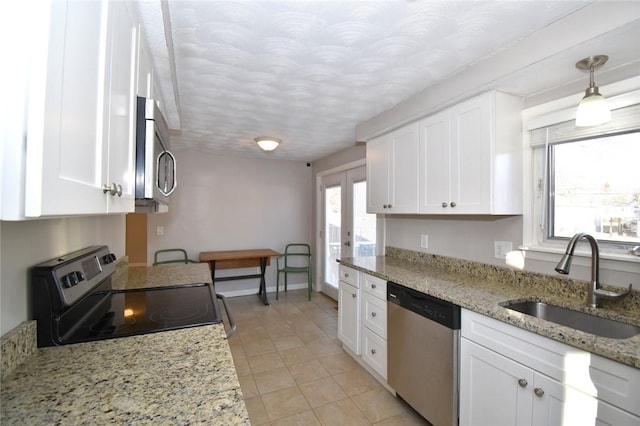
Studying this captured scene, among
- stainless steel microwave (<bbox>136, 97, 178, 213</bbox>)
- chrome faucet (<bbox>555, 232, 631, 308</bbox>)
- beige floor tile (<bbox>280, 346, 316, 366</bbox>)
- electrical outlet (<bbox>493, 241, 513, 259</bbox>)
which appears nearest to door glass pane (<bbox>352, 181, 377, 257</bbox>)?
beige floor tile (<bbox>280, 346, 316, 366</bbox>)

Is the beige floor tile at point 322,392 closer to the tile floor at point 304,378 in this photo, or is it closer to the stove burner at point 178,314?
the tile floor at point 304,378

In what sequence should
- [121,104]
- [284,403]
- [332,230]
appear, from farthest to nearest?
1. [332,230]
2. [284,403]
3. [121,104]

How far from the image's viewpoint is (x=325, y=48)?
157cm

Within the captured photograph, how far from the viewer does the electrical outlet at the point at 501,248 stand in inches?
75.3

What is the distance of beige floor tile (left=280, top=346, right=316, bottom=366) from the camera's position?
8.51 feet

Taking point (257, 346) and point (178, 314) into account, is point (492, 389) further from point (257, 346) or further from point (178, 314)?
point (257, 346)

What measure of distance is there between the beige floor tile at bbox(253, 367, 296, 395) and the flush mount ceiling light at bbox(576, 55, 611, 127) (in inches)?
97.8

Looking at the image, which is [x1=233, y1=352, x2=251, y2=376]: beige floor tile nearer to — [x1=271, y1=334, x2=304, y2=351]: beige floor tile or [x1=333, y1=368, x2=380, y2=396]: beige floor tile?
[x1=271, y1=334, x2=304, y2=351]: beige floor tile

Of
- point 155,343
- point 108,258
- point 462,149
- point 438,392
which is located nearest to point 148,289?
point 108,258

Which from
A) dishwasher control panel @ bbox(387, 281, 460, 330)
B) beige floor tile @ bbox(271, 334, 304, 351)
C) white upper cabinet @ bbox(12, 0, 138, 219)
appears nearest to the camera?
white upper cabinet @ bbox(12, 0, 138, 219)

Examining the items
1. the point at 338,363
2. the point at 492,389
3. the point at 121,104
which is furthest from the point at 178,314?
the point at 338,363

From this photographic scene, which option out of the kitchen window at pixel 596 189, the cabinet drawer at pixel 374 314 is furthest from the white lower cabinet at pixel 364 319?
the kitchen window at pixel 596 189

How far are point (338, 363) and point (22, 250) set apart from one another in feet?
7.59

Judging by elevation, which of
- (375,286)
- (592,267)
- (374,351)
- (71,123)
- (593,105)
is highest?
(593,105)
